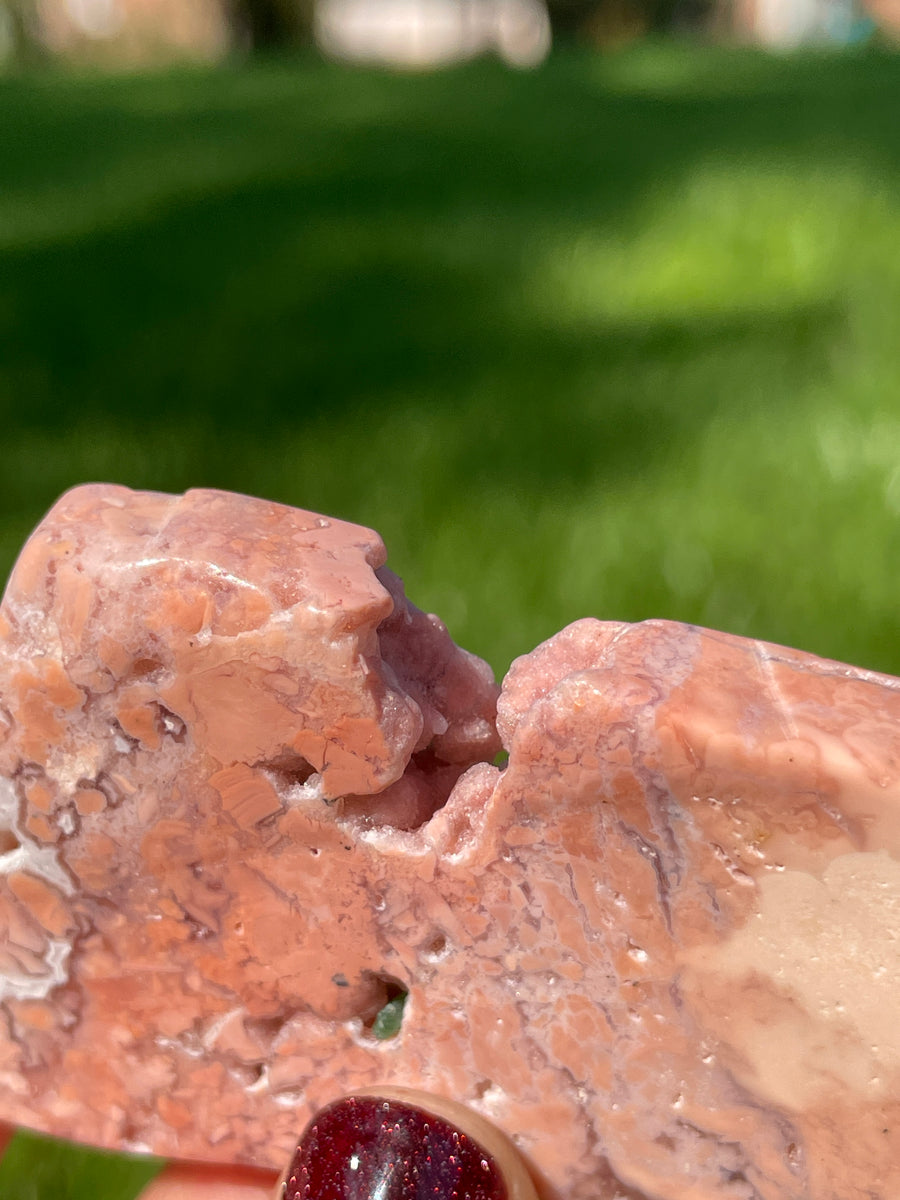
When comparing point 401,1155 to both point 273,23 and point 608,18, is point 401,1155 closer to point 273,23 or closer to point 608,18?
point 273,23

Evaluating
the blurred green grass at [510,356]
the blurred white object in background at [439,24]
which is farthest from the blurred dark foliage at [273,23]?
the blurred green grass at [510,356]

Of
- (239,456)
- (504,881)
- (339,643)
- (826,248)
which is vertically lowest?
(239,456)

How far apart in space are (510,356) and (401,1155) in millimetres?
2181

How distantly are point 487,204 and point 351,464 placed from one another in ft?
5.91

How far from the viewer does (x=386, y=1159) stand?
81cm

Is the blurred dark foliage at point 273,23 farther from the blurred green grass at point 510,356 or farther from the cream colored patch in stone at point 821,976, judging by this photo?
the cream colored patch in stone at point 821,976

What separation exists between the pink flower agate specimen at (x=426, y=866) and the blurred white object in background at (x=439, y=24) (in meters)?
12.4

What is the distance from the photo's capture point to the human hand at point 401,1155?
0.81 metres

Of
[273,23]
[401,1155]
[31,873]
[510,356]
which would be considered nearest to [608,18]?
[273,23]

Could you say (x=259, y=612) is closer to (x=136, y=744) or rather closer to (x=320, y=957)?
(x=136, y=744)

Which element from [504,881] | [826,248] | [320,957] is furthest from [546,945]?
[826,248]

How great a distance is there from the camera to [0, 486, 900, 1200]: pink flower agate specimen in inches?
29.4

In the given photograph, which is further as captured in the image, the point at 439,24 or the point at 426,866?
the point at 439,24

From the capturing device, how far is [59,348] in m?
2.89
